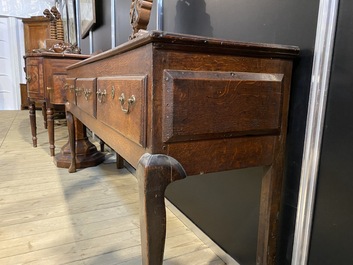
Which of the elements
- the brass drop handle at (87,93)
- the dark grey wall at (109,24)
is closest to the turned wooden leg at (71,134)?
the dark grey wall at (109,24)

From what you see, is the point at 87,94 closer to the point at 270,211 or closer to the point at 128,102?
the point at 128,102

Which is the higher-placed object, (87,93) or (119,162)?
(87,93)

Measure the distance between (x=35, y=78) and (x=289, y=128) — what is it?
2.38 m

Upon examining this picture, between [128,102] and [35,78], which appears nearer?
[128,102]

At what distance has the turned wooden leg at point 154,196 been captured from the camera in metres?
0.60

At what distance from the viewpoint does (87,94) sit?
1162 millimetres

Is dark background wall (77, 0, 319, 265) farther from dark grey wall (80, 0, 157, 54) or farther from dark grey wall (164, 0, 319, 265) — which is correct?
dark grey wall (80, 0, 157, 54)

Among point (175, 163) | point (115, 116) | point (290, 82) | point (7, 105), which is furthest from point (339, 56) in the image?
point (7, 105)

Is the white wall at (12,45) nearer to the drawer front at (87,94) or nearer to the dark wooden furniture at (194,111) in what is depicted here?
the drawer front at (87,94)

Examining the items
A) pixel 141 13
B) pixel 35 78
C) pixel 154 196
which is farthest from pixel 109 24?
pixel 154 196

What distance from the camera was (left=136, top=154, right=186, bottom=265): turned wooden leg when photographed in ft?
1.95

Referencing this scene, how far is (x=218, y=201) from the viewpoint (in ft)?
3.68

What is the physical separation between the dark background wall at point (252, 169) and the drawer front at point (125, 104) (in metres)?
0.43

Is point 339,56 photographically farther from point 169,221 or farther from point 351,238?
point 169,221
